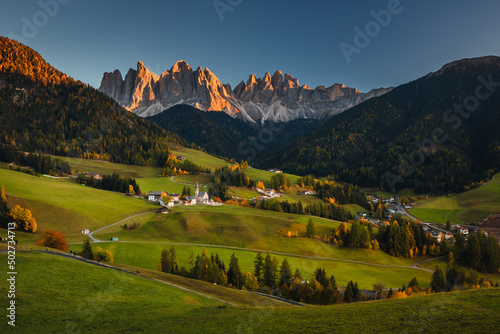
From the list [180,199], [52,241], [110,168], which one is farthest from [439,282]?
[110,168]

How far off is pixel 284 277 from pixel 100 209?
67473 millimetres

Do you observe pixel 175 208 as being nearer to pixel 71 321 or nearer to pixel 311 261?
pixel 311 261

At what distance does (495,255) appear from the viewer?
81.6m

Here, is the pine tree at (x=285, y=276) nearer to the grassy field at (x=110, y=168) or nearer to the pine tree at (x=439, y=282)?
the pine tree at (x=439, y=282)

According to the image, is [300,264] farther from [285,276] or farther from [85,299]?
[85,299]

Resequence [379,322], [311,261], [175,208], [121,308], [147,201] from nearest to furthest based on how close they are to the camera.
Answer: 1. [379,322]
2. [121,308]
3. [311,261]
4. [175,208]
5. [147,201]

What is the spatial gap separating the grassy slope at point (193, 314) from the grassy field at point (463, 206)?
143780mm

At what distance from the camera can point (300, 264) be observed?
74.4 m

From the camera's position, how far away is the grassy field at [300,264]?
6431 cm

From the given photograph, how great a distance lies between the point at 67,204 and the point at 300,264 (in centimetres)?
7359

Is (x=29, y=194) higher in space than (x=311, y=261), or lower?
higher

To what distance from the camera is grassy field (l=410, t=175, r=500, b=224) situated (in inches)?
5497

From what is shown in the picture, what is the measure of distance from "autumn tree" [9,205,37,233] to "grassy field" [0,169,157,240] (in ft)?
7.02

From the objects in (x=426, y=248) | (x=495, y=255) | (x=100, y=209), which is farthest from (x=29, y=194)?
(x=495, y=255)
